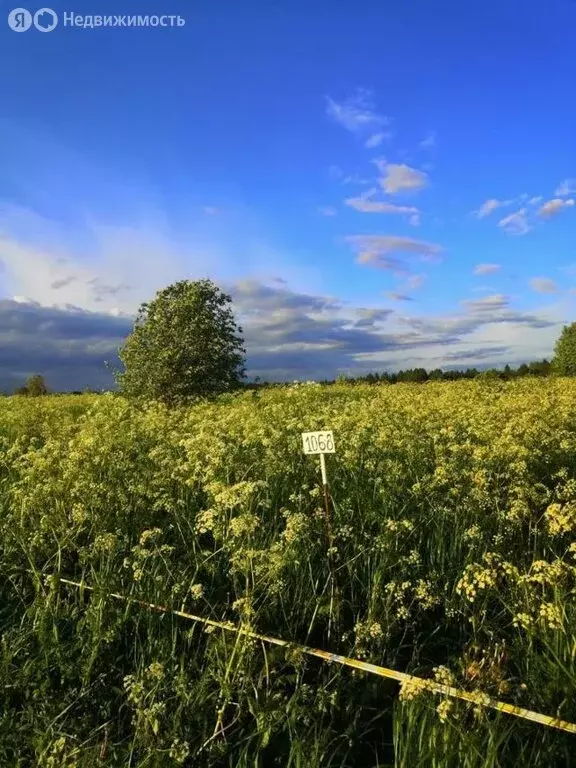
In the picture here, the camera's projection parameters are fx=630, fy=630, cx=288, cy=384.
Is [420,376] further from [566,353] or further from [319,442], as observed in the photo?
[319,442]

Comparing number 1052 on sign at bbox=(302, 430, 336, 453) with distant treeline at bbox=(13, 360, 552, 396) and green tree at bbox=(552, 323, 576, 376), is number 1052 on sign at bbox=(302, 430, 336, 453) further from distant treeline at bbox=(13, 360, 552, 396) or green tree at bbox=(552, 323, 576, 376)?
green tree at bbox=(552, 323, 576, 376)

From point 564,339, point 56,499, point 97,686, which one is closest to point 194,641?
point 97,686

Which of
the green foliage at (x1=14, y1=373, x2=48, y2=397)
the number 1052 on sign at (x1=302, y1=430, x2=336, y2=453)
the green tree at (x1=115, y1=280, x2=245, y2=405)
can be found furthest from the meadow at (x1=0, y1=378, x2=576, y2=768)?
the green foliage at (x1=14, y1=373, x2=48, y2=397)

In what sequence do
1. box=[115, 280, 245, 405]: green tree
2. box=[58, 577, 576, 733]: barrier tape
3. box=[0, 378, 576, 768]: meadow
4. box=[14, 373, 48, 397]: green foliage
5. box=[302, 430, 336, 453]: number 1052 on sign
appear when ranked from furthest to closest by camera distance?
box=[14, 373, 48, 397]: green foliage
box=[115, 280, 245, 405]: green tree
box=[302, 430, 336, 453]: number 1052 on sign
box=[0, 378, 576, 768]: meadow
box=[58, 577, 576, 733]: barrier tape

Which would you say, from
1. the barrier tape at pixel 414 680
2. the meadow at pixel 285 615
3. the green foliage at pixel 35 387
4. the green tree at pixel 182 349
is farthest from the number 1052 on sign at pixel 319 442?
the green foliage at pixel 35 387

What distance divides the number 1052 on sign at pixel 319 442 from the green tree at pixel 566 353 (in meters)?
58.4

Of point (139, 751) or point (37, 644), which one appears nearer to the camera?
point (139, 751)

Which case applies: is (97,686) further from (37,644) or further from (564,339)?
(564,339)

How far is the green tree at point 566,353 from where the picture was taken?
2365 inches

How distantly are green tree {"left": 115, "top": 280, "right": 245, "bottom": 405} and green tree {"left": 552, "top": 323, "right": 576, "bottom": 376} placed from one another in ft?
148

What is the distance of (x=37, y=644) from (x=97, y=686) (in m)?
0.65

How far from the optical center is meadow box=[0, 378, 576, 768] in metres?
3.32

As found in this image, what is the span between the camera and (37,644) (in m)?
4.18

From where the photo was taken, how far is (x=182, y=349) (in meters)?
21.1
